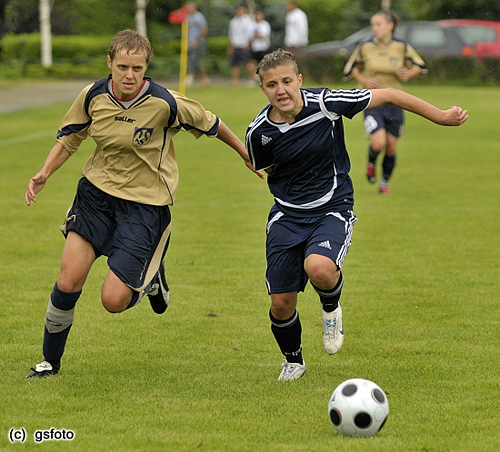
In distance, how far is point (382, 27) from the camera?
1234cm

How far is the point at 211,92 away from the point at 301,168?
22707mm

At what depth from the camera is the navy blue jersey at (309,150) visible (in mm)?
5328

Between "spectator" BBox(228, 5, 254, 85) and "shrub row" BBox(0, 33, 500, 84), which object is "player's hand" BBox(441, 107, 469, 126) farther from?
"shrub row" BBox(0, 33, 500, 84)

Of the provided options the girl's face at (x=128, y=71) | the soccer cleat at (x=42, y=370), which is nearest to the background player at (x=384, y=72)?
the girl's face at (x=128, y=71)

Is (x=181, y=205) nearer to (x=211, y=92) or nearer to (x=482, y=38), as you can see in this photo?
(x=211, y=92)

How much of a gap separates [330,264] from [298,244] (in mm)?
289

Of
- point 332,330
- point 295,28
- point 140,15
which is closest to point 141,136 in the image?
point 332,330

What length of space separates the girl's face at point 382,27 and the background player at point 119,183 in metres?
7.33

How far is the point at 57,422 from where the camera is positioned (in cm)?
450

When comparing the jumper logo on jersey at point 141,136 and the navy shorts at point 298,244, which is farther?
the jumper logo on jersey at point 141,136

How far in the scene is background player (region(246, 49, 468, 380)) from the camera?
5227 millimetres

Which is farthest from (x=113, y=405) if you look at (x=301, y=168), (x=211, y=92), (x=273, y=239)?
(x=211, y=92)

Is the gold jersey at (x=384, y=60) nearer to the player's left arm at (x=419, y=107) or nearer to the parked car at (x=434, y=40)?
the player's left arm at (x=419, y=107)

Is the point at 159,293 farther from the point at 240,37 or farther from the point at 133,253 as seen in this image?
the point at 240,37
